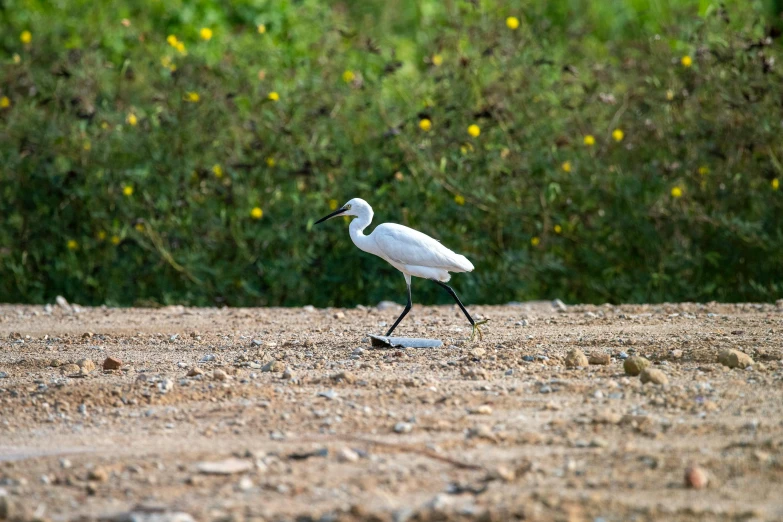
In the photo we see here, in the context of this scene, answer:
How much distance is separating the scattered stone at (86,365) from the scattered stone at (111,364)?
0.08m

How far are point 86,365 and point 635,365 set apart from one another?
9.38ft

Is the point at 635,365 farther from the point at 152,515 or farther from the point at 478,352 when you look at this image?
the point at 152,515

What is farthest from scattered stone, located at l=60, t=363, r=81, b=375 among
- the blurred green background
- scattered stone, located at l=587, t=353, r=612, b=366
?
scattered stone, located at l=587, t=353, r=612, b=366

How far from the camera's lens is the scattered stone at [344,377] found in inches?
200

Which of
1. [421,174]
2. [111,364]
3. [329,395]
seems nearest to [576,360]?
[329,395]

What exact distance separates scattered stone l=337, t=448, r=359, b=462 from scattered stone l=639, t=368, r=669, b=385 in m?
1.64

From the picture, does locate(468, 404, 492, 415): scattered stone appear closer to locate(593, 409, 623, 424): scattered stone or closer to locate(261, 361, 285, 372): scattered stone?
locate(593, 409, 623, 424): scattered stone

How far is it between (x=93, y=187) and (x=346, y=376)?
427 cm

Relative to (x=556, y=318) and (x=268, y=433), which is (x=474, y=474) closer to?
(x=268, y=433)

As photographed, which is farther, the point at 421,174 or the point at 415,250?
the point at 421,174

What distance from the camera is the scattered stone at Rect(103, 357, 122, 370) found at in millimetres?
5609

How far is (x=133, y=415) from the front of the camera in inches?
182

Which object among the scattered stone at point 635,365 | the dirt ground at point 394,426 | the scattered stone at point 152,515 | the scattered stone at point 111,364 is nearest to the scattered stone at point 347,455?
the dirt ground at point 394,426

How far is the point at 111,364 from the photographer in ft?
18.4
